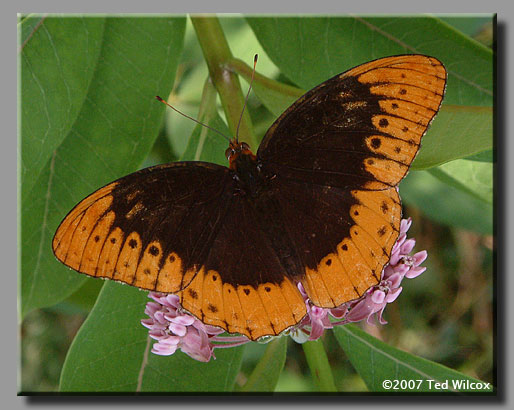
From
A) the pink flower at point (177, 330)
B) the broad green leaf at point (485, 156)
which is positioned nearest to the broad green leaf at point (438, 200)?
the broad green leaf at point (485, 156)

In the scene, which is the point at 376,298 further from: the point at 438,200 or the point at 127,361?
the point at 438,200

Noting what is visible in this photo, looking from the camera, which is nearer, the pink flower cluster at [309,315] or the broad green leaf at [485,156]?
the pink flower cluster at [309,315]

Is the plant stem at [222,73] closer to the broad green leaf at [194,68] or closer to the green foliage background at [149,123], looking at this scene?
the green foliage background at [149,123]

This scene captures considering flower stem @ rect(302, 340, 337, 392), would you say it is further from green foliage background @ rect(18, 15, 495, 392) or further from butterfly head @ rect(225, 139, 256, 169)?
butterfly head @ rect(225, 139, 256, 169)

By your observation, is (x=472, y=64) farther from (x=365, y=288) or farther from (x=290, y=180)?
(x=365, y=288)

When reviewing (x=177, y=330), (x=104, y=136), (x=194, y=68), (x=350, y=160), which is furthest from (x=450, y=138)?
(x=194, y=68)

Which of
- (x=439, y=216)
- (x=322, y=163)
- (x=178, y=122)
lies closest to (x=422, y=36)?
(x=322, y=163)

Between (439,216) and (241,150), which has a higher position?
(241,150)
